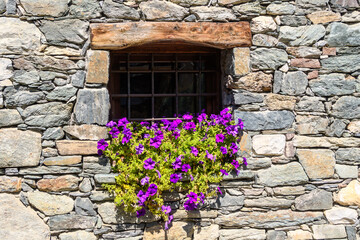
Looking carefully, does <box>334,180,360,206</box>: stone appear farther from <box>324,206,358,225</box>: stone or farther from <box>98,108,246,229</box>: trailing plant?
<box>98,108,246,229</box>: trailing plant

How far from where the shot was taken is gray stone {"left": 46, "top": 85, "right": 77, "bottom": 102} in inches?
106

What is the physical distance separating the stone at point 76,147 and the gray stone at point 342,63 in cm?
207

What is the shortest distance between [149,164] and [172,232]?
2.09ft

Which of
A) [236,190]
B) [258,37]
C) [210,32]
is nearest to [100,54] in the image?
[210,32]

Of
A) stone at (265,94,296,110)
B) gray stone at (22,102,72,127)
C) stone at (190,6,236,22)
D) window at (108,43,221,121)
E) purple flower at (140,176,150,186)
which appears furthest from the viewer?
→ window at (108,43,221,121)

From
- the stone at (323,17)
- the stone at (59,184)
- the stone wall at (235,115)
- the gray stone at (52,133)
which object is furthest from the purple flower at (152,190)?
the stone at (323,17)

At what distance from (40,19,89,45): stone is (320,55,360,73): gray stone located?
6.64ft

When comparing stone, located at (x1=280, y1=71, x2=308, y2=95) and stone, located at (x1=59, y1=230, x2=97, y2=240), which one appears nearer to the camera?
stone, located at (x1=59, y1=230, x2=97, y2=240)

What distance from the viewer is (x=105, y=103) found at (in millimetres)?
2746

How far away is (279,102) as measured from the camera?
2908mm

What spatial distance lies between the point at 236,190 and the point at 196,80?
1.19 meters

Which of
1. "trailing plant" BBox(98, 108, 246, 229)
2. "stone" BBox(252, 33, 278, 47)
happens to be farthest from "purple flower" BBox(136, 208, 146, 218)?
"stone" BBox(252, 33, 278, 47)

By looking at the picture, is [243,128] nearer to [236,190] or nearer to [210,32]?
[236,190]

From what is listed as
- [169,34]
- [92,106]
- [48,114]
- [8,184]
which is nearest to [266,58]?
[169,34]
